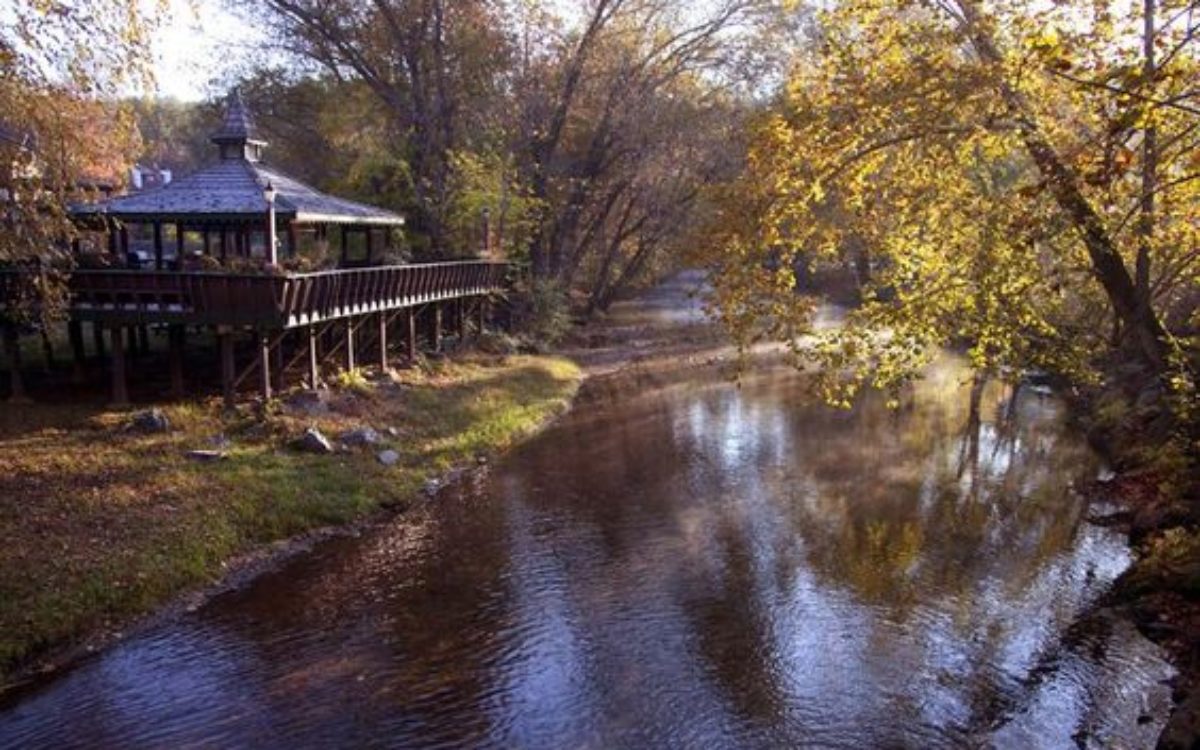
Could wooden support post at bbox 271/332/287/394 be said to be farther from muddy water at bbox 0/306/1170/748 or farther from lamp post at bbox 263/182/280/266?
muddy water at bbox 0/306/1170/748

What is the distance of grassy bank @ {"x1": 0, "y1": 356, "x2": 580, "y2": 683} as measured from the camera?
13945 mm

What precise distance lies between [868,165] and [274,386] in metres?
16.6

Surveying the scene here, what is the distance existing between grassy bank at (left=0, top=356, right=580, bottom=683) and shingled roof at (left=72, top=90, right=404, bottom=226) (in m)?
4.79

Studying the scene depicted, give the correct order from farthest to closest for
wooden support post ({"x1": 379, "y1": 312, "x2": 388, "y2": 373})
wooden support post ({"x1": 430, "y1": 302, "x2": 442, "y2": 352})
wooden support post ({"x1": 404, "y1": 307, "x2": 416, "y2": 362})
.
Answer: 1. wooden support post ({"x1": 430, "y1": 302, "x2": 442, "y2": 352})
2. wooden support post ({"x1": 404, "y1": 307, "x2": 416, "y2": 362})
3. wooden support post ({"x1": 379, "y1": 312, "x2": 388, "y2": 373})

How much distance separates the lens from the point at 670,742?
1114 cm

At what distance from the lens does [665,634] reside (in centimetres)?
1387

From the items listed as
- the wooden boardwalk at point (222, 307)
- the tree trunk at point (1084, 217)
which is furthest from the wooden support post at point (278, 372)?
the tree trunk at point (1084, 217)

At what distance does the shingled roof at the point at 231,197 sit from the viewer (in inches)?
933

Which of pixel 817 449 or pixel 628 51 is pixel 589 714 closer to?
pixel 817 449

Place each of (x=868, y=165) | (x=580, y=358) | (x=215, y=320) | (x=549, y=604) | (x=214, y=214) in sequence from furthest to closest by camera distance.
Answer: (x=580, y=358) → (x=214, y=214) → (x=215, y=320) → (x=549, y=604) → (x=868, y=165)

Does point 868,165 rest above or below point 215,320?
above

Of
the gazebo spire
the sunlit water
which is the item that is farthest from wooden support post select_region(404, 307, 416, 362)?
the sunlit water

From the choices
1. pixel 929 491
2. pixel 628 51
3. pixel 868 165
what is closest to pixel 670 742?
pixel 868 165

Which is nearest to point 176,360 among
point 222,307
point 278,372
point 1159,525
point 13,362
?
point 278,372
